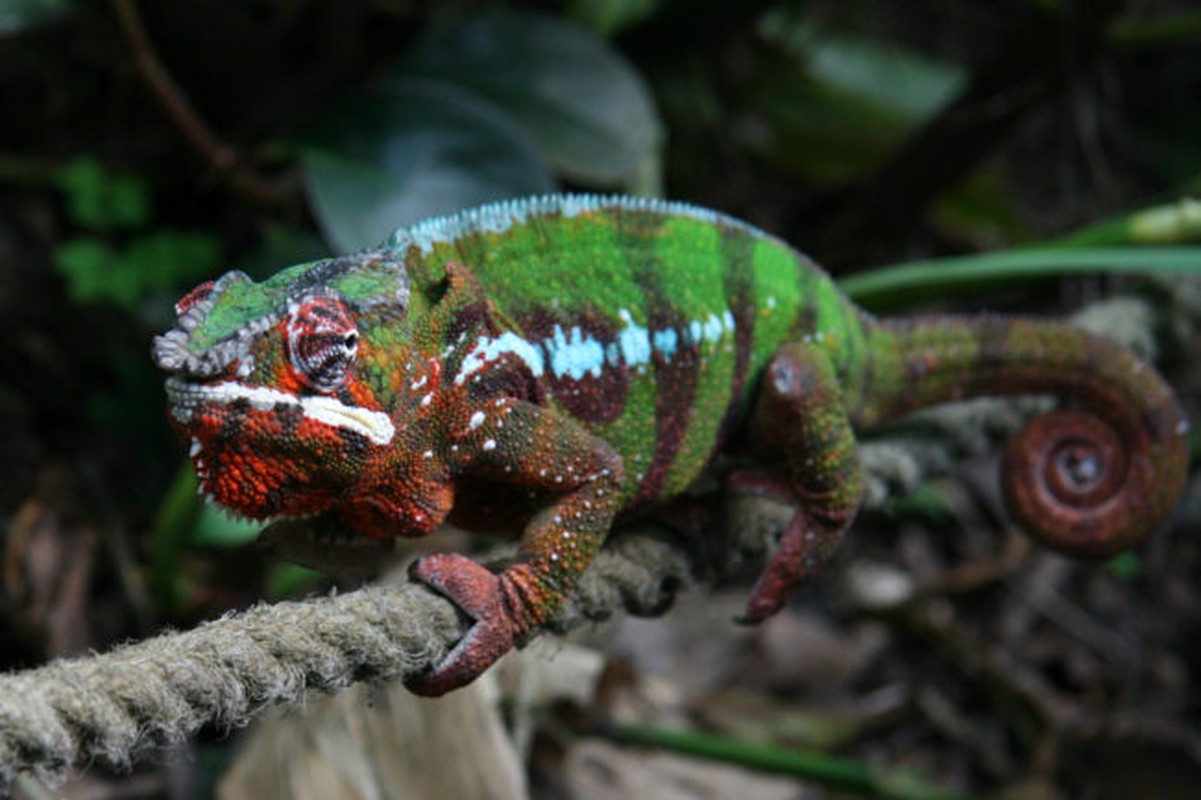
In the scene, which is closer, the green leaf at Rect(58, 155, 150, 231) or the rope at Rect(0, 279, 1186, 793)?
the rope at Rect(0, 279, 1186, 793)

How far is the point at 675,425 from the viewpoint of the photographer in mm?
1664

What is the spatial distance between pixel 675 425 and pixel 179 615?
5.26ft

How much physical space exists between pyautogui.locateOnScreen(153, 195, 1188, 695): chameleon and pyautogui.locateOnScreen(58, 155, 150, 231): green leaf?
1.50m

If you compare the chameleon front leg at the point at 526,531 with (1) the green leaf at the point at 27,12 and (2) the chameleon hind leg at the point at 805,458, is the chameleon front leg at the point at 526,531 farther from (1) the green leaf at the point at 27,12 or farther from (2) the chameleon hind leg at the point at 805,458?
(1) the green leaf at the point at 27,12

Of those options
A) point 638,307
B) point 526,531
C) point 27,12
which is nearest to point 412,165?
point 27,12

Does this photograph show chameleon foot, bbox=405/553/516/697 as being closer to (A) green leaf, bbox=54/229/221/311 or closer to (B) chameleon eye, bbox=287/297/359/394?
(B) chameleon eye, bbox=287/297/359/394

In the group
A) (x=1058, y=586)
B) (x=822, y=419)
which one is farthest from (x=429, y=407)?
(x=1058, y=586)

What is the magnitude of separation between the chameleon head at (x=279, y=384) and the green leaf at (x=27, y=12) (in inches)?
60.4

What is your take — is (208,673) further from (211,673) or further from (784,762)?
(784,762)

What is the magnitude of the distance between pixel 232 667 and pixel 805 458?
87 cm

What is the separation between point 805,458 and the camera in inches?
68.3

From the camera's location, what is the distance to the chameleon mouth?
47.1 inches

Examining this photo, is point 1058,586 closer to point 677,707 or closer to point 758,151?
point 677,707

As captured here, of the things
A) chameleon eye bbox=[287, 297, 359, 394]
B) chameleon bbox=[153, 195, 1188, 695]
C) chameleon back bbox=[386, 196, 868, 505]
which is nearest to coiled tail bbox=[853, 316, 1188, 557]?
chameleon bbox=[153, 195, 1188, 695]
